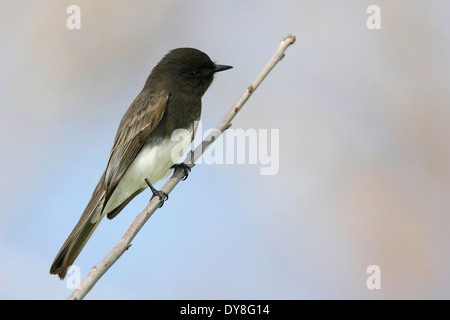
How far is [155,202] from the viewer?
9.23 ft

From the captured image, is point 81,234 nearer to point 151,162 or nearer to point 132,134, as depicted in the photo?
point 151,162

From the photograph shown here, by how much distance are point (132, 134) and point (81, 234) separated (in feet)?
2.63

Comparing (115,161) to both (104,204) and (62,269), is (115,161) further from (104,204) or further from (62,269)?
(62,269)

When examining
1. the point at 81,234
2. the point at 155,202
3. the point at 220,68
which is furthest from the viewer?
the point at 220,68

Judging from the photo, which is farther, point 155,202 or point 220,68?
point 220,68

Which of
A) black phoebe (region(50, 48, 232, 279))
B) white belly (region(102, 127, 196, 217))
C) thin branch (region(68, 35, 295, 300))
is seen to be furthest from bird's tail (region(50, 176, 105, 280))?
thin branch (region(68, 35, 295, 300))

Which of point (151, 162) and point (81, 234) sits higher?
point (151, 162)

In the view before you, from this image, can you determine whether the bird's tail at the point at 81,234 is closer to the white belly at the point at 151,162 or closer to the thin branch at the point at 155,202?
the white belly at the point at 151,162

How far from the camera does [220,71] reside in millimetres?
4270

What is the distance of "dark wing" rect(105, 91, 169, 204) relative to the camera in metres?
4.03

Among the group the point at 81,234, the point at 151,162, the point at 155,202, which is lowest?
the point at 155,202

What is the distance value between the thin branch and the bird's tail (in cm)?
59

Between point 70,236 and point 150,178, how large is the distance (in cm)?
73

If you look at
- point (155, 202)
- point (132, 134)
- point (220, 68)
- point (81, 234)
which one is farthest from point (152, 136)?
point (155, 202)
